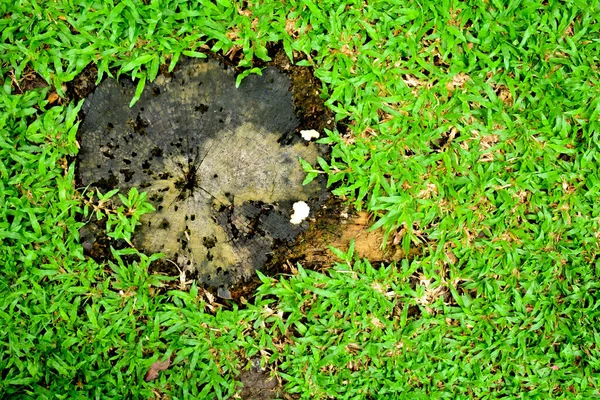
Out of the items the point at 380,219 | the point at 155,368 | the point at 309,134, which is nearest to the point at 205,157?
the point at 309,134

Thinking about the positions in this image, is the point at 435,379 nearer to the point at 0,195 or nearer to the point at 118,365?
the point at 118,365

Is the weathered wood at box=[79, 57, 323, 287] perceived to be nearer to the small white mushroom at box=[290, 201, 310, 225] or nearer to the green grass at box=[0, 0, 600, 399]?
the small white mushroom at box=[290, 201, 310, 225]

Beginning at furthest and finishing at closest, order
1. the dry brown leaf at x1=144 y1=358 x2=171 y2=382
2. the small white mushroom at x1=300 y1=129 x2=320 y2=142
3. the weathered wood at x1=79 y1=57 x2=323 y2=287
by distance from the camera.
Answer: the dry brown leaf at x1=144 y1=358 x2=171 y2=382 → the small white mushroom at x1=300 y1=129 x2=320 y2=142 → the weathered wood at x1=79 y1=57 x2=323 y2=287

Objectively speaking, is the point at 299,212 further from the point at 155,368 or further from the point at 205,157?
the point at 155,368

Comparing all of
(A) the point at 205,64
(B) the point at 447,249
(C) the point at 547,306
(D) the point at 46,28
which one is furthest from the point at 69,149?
(C) the point at 547,306

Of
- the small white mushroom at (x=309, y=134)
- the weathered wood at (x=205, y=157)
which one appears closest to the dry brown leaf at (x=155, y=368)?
the weathered wood at (x=205, y=157)

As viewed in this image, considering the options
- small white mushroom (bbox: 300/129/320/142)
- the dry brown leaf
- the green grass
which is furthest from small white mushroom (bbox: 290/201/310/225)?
the dry brown leaf

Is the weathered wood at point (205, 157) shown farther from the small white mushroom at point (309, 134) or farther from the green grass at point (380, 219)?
the green grass at point (380, 219)
